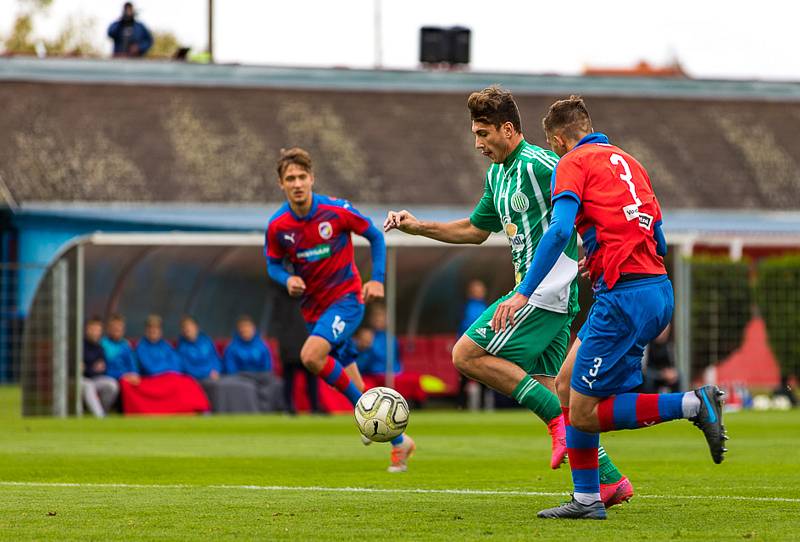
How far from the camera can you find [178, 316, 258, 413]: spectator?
71.9 feet

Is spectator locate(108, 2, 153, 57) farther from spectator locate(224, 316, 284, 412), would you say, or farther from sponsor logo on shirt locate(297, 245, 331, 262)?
sponsor logo on shirt locate(297, 245, 331, 262)

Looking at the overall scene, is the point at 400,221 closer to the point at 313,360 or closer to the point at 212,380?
the point at 313,360

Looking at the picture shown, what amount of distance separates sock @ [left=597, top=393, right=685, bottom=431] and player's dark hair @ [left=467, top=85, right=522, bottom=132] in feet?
6.12

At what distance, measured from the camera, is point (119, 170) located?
105 ft

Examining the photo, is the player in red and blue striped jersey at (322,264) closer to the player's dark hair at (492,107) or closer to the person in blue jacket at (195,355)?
the player's dark hair at (492,107)

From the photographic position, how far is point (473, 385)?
2314cm

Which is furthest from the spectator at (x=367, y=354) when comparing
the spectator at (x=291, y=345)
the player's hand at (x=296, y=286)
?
the player's hand at (x=296, y=286)

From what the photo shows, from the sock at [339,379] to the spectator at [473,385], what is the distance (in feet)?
34.2

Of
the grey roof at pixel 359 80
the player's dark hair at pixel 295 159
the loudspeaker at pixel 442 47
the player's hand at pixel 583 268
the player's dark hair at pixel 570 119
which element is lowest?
the player's hand at pixel 583 268

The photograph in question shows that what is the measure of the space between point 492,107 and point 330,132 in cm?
2529

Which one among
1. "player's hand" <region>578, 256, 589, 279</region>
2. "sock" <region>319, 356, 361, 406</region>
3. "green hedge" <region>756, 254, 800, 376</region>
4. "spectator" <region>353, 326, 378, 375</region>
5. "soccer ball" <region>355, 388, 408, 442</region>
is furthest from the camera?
"green hedge" <region>756, 254, 800, 376</region>

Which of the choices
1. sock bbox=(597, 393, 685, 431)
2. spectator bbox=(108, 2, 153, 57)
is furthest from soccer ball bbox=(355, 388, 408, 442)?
spectator bbox=(108, 2, 153, 57)

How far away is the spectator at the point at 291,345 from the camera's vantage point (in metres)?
21.0

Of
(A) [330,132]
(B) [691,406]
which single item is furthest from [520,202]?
(A) [330,132]
